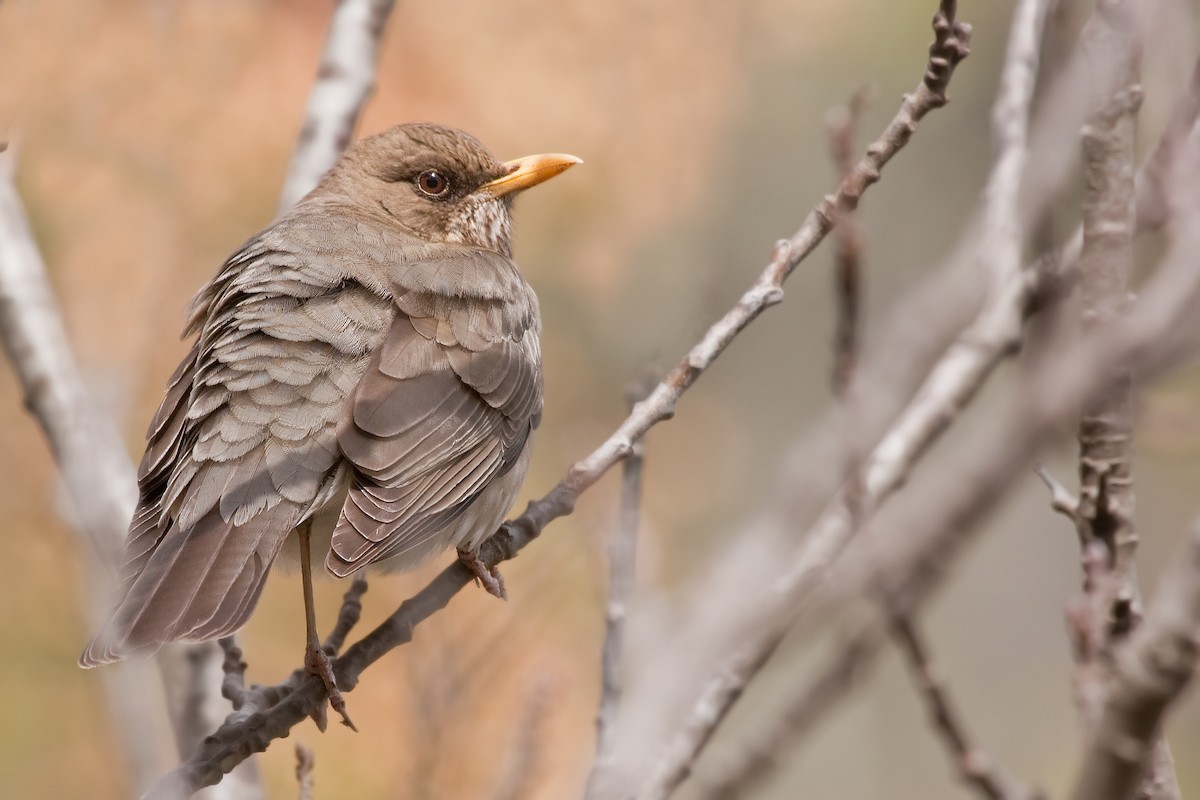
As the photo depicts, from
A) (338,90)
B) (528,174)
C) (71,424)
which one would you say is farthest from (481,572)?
(338,90)

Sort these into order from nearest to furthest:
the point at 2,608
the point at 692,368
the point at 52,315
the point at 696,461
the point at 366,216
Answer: the point at 692,368, the point at 52,315, the point at 366,216, the point at 2,608, the point at 696,461

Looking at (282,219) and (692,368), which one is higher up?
(282,219)

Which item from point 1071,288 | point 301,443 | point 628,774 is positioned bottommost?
point 628,774

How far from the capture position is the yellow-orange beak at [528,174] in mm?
5215

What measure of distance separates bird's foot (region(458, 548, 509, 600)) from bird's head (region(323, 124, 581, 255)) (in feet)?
5.38

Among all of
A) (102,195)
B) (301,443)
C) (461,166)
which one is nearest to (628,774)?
(301,443)

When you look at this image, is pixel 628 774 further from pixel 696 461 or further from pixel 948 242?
pixel 948 242

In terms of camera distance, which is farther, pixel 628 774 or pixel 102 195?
pixel 102 195

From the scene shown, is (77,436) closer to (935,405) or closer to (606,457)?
(606,457)

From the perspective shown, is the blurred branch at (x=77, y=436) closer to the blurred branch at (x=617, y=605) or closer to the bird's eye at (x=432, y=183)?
the blurred branch at (x=617, y=605)

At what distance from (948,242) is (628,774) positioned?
24.8 feet

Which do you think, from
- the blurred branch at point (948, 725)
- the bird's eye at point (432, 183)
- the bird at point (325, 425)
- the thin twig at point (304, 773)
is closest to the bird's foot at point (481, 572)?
the bird at point (325, 425)

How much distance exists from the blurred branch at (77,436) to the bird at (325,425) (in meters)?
0.38

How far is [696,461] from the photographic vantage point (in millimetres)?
9922
